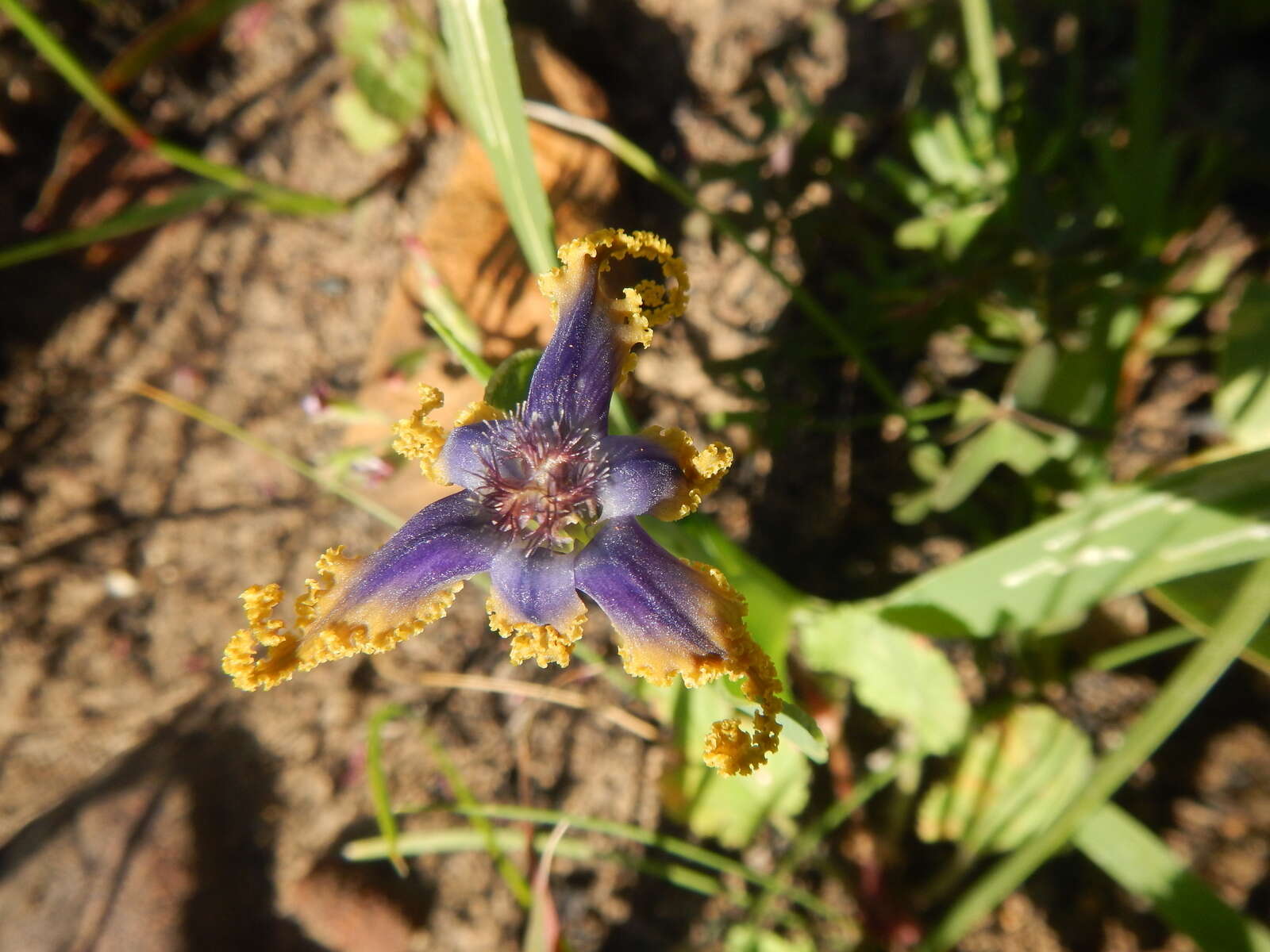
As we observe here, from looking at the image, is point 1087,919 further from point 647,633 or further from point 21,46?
point 21,46

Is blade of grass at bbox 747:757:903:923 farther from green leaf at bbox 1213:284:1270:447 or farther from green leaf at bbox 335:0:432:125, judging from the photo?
green leaf at bbox 335:0:432:125

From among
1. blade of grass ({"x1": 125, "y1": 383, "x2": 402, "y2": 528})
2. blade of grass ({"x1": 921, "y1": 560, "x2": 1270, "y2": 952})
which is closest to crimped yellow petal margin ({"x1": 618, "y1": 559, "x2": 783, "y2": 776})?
blade of grass ({"x1": 921, "y1": 560, "x2": 1270, "y2": 952})

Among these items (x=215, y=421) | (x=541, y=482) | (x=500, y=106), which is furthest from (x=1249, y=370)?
(x=215, y=421)

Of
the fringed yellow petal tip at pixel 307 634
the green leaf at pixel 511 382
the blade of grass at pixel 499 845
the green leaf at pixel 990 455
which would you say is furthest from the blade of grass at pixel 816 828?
the green leaf at pixel 511 382

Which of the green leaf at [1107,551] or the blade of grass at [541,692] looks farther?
the blade of grass at [541,692]

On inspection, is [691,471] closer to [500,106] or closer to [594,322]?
[594,322]

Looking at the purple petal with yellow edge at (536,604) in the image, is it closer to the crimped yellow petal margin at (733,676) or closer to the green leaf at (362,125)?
the crimped yellow petal margin at (733,676)
